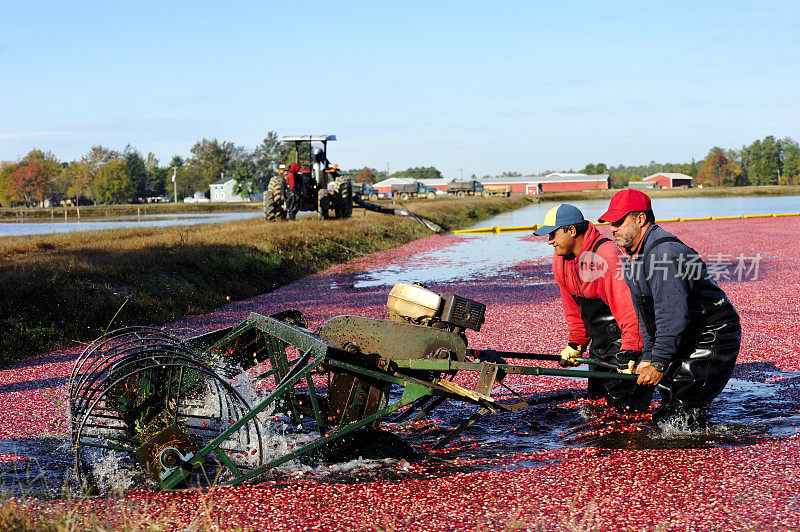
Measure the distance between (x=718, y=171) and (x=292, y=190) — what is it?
474 ft

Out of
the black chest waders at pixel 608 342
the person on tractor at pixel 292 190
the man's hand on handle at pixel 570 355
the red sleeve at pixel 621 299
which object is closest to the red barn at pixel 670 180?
the person on tractor at pixel 292 190

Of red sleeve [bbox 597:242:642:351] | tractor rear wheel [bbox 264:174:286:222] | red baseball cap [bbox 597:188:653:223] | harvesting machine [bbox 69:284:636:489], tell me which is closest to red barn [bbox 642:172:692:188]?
tractor rear wheel [bbox 264:174:286:222]

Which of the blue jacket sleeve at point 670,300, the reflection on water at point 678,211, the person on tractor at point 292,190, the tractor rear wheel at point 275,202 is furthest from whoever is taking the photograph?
the reflection on water at point 678,211

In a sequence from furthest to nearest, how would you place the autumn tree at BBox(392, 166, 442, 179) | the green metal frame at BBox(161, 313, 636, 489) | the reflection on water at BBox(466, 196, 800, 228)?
the autumn tree at BBox(392, 166, 442, 179) → the reflection on water at BBox(466, 196, 800, 228) → the green metal frame at BBox(161, 313, 636, 489)

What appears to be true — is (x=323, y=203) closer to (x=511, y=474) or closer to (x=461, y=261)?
(x=461, y=261)

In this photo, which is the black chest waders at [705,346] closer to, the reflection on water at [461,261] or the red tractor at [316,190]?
the reflection on water at [461,261]

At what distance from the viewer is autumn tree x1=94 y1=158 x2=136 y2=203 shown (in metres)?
105

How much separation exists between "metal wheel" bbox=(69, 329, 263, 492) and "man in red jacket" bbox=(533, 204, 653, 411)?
8.43 feet

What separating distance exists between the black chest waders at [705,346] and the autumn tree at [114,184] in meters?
108

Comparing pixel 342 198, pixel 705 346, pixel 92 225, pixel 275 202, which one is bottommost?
pixel 705 346

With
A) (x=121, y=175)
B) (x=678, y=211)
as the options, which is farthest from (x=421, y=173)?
(x=678, y=211)

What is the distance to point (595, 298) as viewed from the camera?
5.97 metres

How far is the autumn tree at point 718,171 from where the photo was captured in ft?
502

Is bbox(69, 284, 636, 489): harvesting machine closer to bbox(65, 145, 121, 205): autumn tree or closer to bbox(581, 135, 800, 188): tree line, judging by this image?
bbox(65, 145, 121, 205): autumn tree
